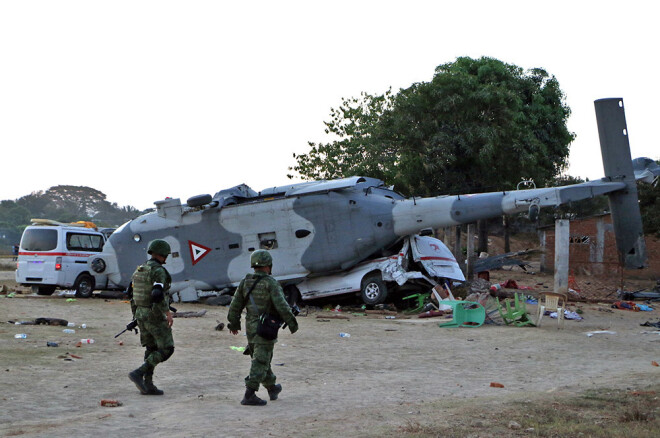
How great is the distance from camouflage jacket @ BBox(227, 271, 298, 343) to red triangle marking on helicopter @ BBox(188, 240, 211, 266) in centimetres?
1241

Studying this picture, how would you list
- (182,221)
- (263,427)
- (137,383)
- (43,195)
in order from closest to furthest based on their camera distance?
(263,427) → (137,383) → (182,221) → (43,195)

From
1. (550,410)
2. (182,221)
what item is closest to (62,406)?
(550,410)

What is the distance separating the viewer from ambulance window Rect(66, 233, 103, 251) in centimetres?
2100

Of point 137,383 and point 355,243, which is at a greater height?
point 355,243

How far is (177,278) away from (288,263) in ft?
10.9

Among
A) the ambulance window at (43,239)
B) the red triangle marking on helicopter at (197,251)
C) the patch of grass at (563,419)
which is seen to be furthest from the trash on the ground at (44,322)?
the patch of grass at (563,419)

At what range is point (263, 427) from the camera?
230 inches

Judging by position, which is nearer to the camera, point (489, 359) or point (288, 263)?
point (489, 359)

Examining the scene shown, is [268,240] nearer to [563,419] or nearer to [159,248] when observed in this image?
[159,248]

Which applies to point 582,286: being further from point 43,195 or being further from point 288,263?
point 43,195

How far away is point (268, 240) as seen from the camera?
18.9 metres

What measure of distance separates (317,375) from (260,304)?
2154mm

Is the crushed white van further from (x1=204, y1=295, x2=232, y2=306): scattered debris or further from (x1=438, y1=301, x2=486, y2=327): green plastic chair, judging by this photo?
(x1=438, y1=301, x2=486, y2=327): green plastic chair

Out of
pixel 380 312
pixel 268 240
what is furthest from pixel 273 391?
pixel 268 240
